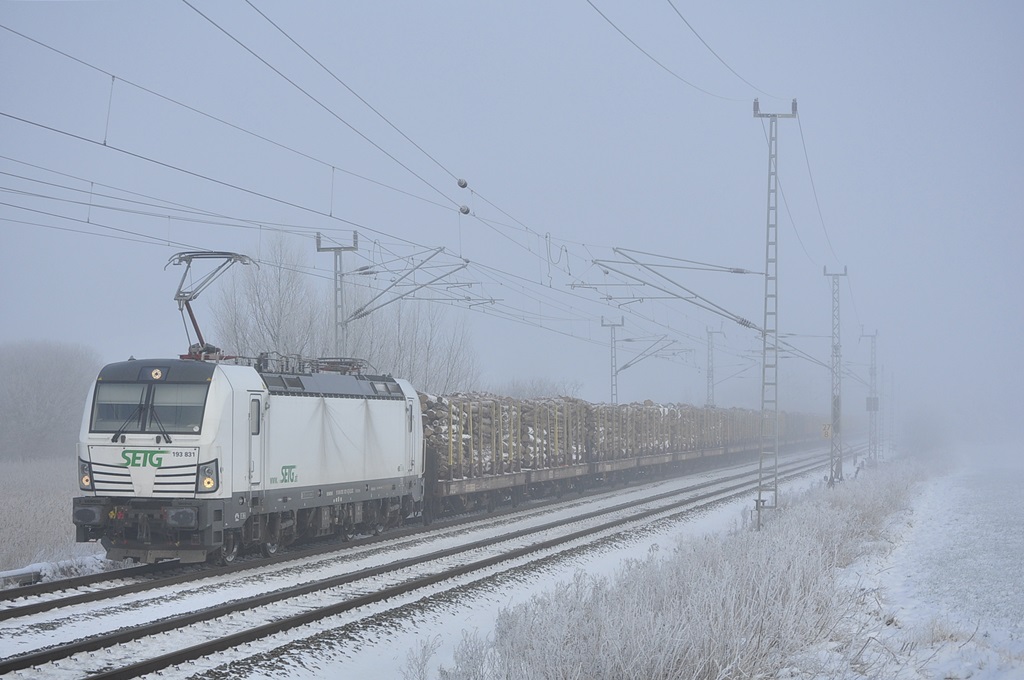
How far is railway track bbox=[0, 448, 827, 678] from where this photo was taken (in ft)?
29.8

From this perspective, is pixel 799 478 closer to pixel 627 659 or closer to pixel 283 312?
pixel 283 312

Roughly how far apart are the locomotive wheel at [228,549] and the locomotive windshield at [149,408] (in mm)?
1841

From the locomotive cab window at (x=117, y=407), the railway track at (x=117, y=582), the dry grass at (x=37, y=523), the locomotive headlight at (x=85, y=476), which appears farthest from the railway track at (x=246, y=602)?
the dry grass at (x=37, y=523)

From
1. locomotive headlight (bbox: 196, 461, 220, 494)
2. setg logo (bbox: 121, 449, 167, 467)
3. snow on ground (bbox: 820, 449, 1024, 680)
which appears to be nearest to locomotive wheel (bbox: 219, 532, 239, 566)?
locomotive headlight (bbox: 196, 461, 220, 494)

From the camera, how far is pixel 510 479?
25.7 metres

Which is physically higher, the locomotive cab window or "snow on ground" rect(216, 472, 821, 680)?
the locomotive cab window

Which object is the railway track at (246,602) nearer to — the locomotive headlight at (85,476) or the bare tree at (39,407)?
the locomotive headlight at (85,476)

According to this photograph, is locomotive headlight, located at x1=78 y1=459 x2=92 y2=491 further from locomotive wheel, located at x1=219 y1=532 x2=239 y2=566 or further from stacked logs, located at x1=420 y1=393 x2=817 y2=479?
stacked logs, located at x1=420 y1=393 x2=817 y2=479

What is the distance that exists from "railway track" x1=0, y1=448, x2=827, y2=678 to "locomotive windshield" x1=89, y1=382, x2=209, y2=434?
2.19 meters

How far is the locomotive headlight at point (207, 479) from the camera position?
1358 centimetres

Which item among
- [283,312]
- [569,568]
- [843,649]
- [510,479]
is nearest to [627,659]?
[843,649]

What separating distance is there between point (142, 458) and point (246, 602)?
11.4 feet

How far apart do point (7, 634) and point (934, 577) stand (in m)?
13.2

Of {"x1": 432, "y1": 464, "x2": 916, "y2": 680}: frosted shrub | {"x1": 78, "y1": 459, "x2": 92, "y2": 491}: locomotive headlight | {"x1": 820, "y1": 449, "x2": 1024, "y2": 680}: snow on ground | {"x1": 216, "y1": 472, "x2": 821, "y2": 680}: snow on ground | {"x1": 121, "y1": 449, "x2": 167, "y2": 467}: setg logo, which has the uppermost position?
{"x1": 121, "y1": 449, "x2": 167, "y2": 467}: setg logo
